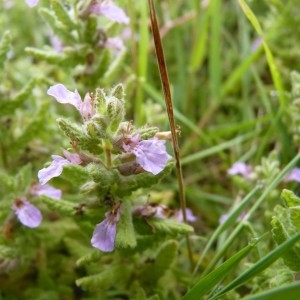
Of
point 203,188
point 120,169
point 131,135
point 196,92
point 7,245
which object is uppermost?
point 131,135

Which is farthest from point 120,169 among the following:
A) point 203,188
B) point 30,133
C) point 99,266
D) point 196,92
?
point 196,92

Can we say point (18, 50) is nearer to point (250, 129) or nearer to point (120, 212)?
point (250, 129)

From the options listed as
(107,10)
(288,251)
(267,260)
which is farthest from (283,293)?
(107,10)

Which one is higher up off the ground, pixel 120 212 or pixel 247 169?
pixel 120 212

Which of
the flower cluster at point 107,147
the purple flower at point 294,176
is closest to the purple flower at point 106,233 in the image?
the flower cluster at point 107,147

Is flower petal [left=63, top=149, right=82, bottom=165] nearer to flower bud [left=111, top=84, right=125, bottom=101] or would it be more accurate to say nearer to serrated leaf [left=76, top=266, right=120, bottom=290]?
flower bud [left=111, top=84, right=125, bottom=101]

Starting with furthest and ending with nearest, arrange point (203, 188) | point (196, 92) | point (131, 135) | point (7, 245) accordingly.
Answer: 1. point (196, 92)
2. point (203, 188)
3. point (7, 245)
4. point (131, 135)
